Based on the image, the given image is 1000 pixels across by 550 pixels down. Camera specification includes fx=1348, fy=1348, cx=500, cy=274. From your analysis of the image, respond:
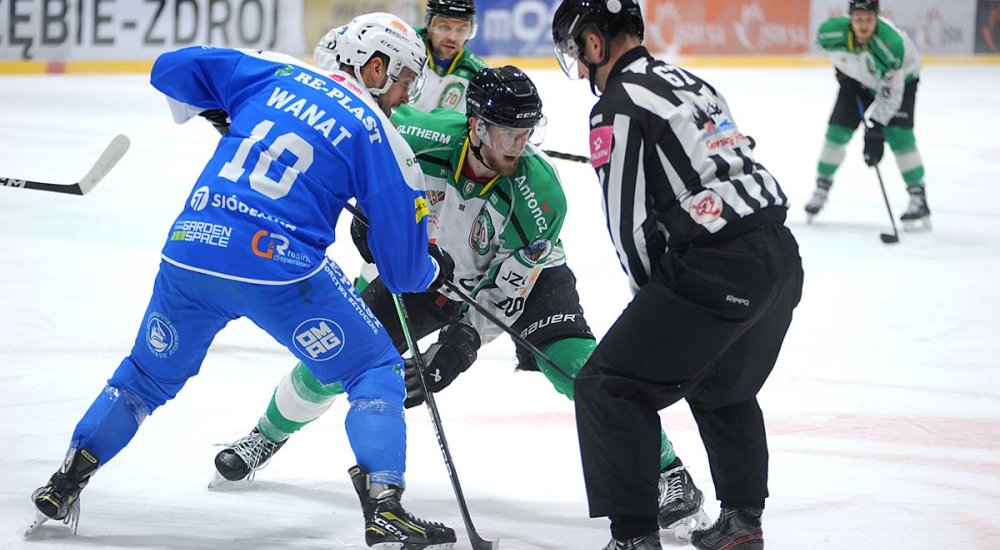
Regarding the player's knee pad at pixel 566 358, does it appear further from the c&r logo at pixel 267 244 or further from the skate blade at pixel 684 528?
the c&r logo at pixel 267 244

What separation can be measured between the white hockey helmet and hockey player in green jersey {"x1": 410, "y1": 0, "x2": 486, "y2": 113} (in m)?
2.19

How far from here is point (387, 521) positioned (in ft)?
9.05

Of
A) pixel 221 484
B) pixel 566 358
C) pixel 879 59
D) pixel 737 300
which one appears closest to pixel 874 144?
pixel 879 59

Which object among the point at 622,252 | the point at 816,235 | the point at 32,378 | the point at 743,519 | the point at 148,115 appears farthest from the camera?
the point at 148,115

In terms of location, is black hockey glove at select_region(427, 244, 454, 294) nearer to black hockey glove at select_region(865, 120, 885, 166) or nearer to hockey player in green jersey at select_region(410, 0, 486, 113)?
hockey player in green jersey at select_region(410, 0, 486, 113)

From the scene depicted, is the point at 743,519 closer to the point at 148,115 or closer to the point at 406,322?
the point at 406,322

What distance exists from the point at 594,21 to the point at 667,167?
33 cm

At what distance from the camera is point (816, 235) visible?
285 inches

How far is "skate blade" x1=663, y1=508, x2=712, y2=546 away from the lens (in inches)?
125

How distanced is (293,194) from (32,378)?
6.11 feet

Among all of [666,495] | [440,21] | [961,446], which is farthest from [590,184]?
[666,495]

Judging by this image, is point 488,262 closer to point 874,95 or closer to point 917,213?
point 917,213

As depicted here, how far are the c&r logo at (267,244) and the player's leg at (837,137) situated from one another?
17.0 ft

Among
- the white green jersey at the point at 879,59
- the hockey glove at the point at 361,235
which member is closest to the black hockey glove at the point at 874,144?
the white green jersey at the point at 879,59
